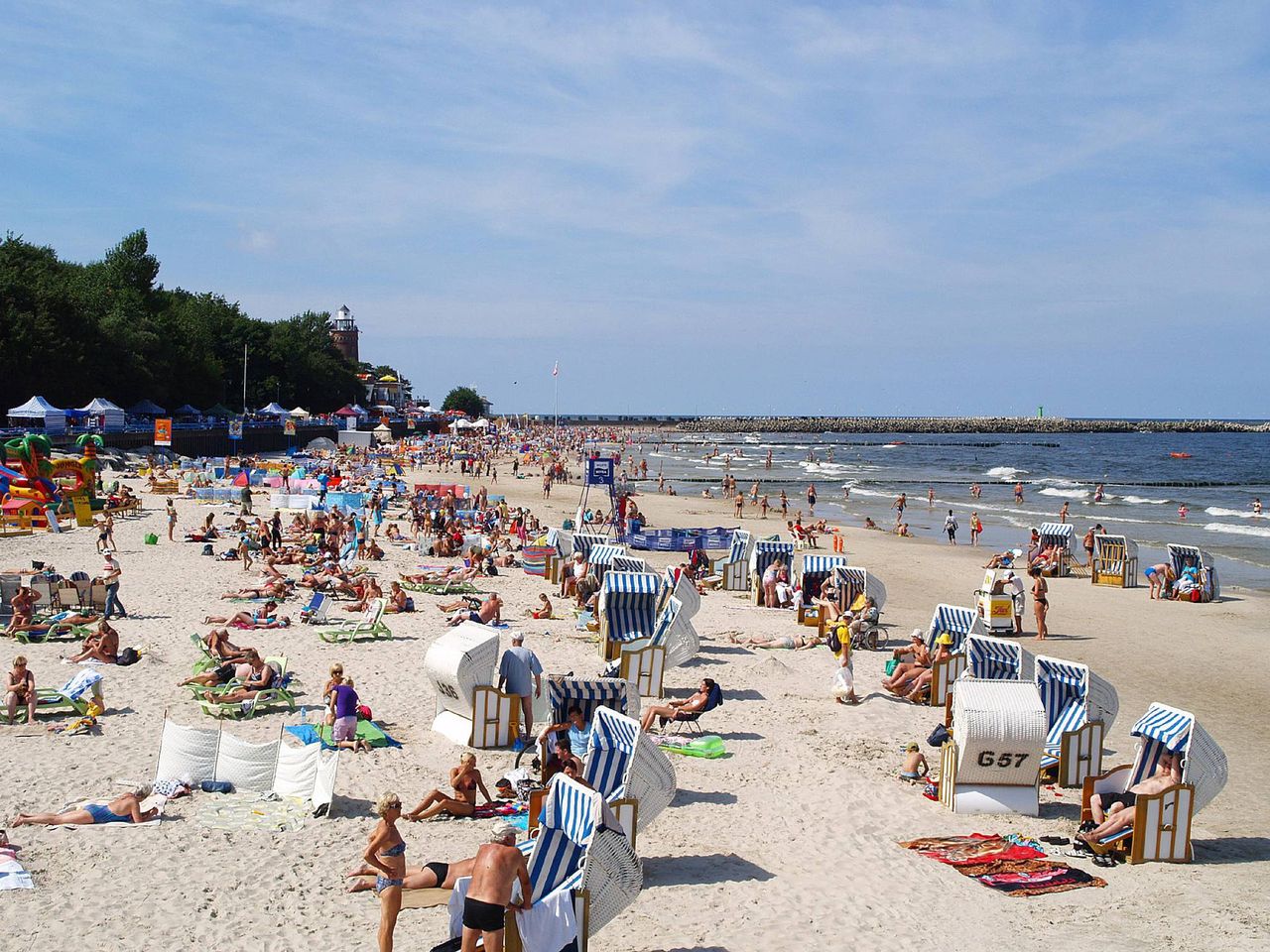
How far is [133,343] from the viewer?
55.7 m

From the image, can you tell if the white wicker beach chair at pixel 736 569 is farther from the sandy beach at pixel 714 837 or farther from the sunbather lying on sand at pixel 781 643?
the sandy beach at pixel 714 837

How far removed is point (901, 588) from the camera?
22172 mm

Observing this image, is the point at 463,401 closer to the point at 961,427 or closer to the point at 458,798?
the point at 961,427

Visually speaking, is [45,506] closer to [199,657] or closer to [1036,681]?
[199,657]

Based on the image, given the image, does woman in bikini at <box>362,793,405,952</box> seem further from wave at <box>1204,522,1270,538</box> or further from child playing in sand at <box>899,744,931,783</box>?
wave at <box>1204,522,1270,538</box>

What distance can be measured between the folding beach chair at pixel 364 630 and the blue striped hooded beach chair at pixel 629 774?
23.0 ft

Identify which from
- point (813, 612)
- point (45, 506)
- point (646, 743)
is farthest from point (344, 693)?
point (45, 506)

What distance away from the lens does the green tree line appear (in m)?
47.6

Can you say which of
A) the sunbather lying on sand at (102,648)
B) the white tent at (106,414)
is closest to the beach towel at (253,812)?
the sunbather lying on sand at (102,648)

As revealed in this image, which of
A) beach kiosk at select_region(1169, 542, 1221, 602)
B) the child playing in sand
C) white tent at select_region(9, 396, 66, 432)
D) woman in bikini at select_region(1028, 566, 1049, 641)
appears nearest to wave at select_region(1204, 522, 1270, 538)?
beach kiosk at select_region(1169, 542, 1221, 602)

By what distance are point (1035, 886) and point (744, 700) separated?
4981mm

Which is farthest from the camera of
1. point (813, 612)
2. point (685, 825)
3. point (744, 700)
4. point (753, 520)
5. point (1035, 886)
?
point (753, 520)

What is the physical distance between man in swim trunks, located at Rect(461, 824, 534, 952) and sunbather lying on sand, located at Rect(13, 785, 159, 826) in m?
3.39

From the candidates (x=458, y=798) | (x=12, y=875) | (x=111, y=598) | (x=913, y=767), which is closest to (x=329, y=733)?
(x=458, y=798)
